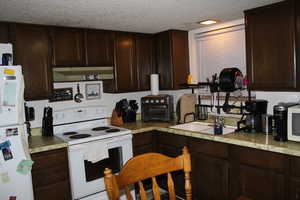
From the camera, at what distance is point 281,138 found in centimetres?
206

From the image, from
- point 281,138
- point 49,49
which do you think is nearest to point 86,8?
point 49,49

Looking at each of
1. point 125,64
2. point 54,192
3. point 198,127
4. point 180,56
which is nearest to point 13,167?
point 54,192

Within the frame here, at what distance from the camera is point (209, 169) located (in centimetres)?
Answer: 251

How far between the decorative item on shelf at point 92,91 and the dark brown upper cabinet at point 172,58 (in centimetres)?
88

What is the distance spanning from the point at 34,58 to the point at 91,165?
1283 mm

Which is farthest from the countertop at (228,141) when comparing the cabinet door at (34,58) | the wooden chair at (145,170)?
the wooden chair at (145,170)

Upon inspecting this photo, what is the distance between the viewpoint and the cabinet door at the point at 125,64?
3.21m

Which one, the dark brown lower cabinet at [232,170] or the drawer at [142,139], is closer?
the dark brown lower cabinet at [232,170]

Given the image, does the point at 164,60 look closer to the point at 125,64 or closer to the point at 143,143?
the point at 125,64

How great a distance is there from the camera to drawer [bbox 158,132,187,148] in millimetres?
2762

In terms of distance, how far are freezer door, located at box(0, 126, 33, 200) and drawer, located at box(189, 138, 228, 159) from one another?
1.62 m

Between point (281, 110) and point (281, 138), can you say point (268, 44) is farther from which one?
point (281, 138)

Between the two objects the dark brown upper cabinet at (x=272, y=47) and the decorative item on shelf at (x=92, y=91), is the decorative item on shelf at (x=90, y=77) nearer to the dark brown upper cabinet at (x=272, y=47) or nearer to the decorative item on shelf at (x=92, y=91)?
the decorative item on shelf at (x=92, y=91)

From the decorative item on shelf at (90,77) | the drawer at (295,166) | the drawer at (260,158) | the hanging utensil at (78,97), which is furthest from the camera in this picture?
the hanging utensil at (78,97)
